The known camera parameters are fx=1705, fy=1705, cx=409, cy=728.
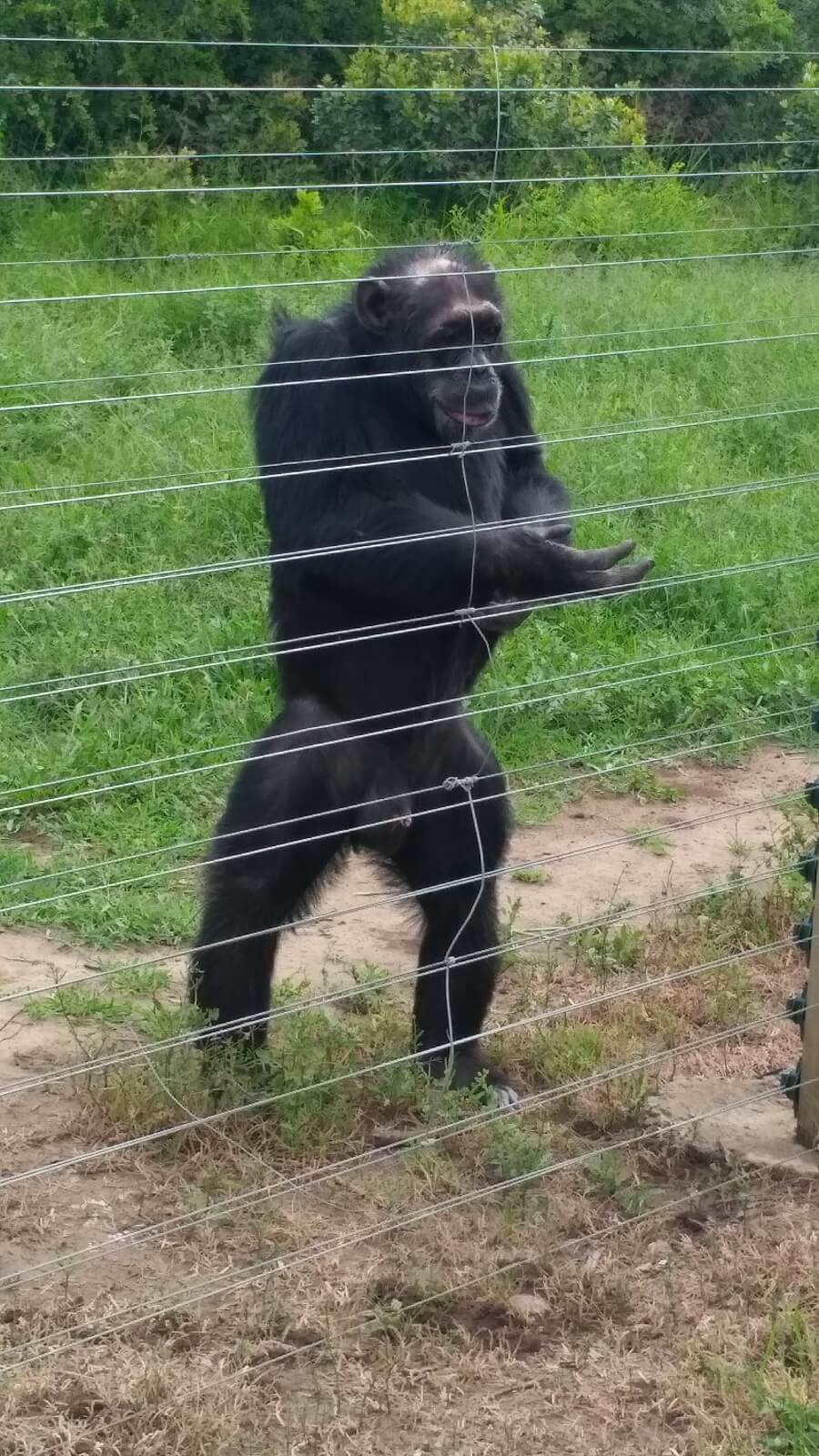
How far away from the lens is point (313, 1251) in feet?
9.84

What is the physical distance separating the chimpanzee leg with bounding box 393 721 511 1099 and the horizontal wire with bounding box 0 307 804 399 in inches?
33.0

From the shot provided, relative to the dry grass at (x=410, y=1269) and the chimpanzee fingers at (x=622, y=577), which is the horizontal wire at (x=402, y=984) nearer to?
the dry grass at (x=410, y=1269)

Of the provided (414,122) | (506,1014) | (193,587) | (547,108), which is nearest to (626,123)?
(414,122)

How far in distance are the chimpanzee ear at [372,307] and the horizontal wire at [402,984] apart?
1.22 meters

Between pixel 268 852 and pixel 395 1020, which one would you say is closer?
pixel 268 852

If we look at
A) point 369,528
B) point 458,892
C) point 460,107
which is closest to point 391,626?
point 369,528

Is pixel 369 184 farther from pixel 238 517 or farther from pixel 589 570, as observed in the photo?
pixel 238 517

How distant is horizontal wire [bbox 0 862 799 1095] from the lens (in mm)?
2863

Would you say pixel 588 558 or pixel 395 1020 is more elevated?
pixel 588 558

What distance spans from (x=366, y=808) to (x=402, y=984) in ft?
3.19

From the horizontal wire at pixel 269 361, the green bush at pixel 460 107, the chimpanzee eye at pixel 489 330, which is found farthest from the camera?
the green bush at pixel 460 107

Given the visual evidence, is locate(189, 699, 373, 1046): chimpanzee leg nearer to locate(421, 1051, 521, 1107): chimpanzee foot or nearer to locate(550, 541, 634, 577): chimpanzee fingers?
locate(421, 1051, 521, 1107): chimpanzee foot

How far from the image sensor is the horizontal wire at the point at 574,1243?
106 inches

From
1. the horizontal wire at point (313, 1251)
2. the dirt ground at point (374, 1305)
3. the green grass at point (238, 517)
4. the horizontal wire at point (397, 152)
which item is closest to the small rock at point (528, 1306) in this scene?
the dirt ground at point (374, 1305)
